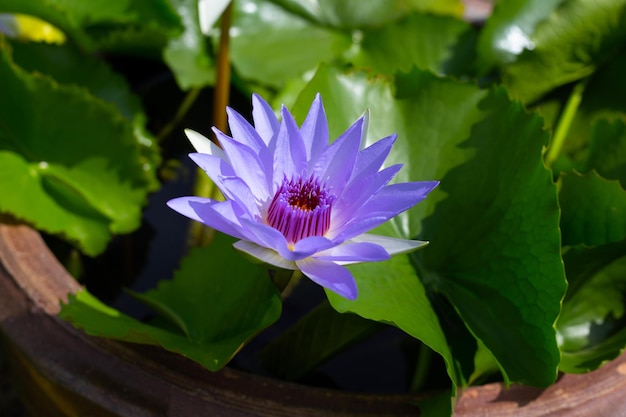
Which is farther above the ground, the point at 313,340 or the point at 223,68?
the point at 223,68

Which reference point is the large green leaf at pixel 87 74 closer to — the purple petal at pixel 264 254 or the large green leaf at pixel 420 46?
the large green leaf at pixel 420 46

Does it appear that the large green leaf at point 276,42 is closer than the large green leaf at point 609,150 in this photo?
No

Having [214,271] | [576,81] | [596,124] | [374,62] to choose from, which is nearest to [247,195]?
[214,271]

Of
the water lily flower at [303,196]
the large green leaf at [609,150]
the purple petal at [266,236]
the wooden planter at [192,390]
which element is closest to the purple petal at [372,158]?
the water lily flower at [303,196]

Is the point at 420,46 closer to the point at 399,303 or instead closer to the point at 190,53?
the point at 190,53

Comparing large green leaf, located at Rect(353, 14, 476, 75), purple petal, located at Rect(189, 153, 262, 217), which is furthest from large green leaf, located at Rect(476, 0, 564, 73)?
purple petal, located at Rect(189, 153, 262, 217)

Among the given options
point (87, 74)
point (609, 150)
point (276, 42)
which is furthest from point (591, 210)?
point (87, 74)

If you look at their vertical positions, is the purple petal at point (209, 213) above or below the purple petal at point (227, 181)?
below
